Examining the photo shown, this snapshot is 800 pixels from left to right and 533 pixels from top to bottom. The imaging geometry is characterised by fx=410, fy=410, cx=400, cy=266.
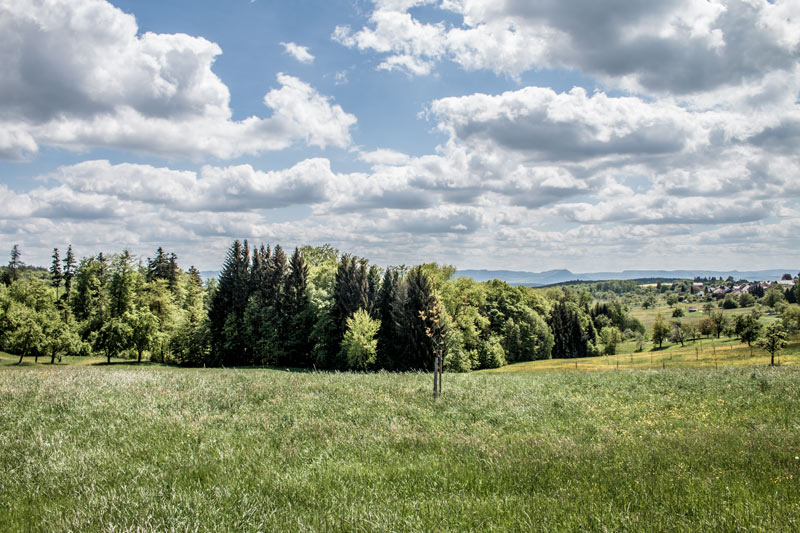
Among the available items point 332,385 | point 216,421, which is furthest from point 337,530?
point 332,385

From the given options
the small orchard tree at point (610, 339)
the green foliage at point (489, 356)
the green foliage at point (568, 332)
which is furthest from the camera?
the small orchard tree at point (610, 339)

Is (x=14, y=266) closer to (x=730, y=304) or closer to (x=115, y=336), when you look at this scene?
(x=115, y=336)

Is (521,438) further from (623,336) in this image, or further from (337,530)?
(623,336)

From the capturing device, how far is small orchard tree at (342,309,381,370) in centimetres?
→ 4634

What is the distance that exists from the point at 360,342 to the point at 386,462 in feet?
127

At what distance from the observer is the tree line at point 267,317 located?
47.4 metres

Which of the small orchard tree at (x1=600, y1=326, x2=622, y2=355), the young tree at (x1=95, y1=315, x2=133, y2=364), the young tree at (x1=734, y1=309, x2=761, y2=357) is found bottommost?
the small orchard tree at (x1=600, y1=326, x2=622, y2=355)

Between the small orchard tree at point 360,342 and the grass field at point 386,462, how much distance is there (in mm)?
31557

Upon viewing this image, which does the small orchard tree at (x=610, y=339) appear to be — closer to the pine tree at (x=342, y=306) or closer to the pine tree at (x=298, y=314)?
the pine tree at (x=342, y=306)

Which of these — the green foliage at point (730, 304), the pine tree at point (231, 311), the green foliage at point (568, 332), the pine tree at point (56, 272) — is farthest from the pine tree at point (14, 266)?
the green foliage at point (730, 304)

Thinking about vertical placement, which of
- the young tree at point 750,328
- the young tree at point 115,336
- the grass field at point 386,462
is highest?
the grass field at point 386,462

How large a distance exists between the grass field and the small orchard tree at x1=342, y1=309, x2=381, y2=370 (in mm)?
31557

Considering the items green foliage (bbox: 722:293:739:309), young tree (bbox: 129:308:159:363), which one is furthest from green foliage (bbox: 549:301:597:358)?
green foliage (bbox: 722:293:739:309)

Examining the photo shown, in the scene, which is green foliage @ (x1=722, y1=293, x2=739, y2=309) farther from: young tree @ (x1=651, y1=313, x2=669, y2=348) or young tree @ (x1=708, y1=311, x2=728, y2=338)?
young tree @ (x1=651, y1=313, x2=669, y2=348)
